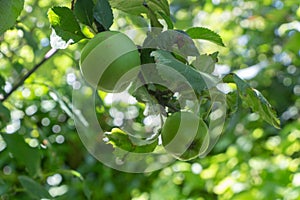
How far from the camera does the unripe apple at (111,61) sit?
487 millimetres

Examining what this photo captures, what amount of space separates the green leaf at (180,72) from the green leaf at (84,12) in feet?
0.31

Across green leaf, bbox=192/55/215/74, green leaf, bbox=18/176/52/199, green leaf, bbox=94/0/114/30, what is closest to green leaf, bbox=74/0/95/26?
green leaf, bbox=94/0/114/30

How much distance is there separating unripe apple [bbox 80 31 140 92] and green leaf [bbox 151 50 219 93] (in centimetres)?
3

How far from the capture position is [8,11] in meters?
0.52

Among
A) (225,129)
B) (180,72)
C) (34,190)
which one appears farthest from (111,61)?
(225,129)

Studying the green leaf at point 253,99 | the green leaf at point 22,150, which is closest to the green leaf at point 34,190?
the green leaf at point 22,150

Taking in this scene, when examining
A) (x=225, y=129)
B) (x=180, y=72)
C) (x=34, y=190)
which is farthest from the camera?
(x=225, y=129)

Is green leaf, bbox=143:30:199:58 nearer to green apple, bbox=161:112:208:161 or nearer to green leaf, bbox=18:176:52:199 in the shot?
green apple, bbox=161:112:208:161

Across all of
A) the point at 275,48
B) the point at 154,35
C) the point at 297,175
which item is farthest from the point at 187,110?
the point at 275,48

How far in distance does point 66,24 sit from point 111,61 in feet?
0.30

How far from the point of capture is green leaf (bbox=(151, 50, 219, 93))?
48 cm

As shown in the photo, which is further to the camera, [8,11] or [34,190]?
[34,190]

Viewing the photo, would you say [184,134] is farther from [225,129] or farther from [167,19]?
[225,129]

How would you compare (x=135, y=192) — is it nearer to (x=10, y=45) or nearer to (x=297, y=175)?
(x=297, y=175)
